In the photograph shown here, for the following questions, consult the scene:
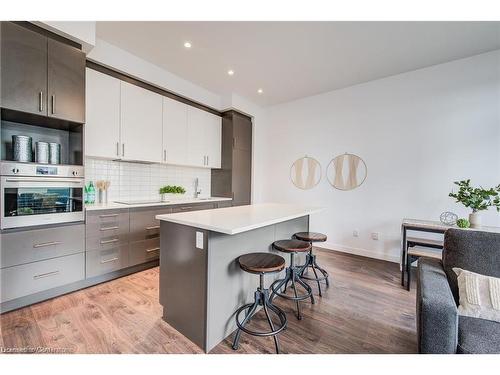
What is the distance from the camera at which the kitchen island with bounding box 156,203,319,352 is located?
4.92 feet

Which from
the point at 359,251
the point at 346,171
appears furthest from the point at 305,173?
the point at 359,251

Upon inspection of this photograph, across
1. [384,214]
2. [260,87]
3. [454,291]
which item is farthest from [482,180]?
[260,87]

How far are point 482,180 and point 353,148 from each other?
1.64 meters

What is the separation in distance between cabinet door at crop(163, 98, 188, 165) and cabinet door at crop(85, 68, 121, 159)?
2.30ft

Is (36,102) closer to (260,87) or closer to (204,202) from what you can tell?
(204,202)

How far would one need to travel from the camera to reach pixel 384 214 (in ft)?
11.3

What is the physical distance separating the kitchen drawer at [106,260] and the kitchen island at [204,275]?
1.09 metres

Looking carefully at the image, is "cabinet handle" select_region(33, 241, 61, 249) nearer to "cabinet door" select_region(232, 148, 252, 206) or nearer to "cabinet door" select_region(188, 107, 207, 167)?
"cabinet door" select_region(188, 107, 207, 167)

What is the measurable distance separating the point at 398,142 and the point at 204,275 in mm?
3441

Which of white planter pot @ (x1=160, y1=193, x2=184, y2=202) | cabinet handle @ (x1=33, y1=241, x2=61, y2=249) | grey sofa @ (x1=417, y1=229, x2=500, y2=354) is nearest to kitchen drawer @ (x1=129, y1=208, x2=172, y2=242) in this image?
white planter pot @ (x1=160, y1=193, x2=184, y2=202)

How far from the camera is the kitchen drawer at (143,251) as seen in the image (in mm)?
2742

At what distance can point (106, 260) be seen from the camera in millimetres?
2502

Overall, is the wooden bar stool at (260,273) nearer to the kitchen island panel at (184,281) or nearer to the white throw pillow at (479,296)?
the kitchen island panel at (184,281)
